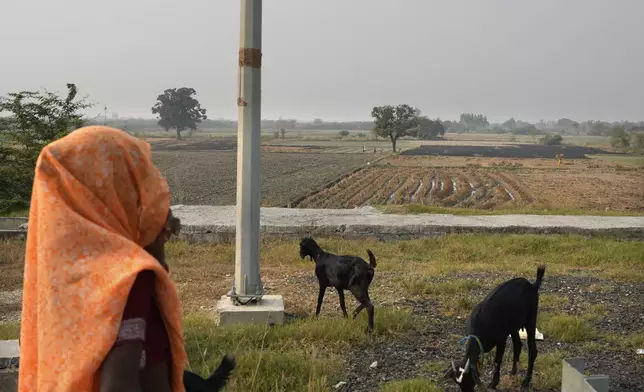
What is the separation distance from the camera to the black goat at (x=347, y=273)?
582 centimetres

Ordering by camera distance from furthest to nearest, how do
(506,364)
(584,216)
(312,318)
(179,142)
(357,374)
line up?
(179,142)
(584,216)
(312,318)
(506,364)
(357,374)

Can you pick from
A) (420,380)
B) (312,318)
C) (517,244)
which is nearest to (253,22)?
(312,318)

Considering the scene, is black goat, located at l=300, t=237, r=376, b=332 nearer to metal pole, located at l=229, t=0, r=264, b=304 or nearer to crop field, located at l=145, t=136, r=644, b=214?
metal pole, located at l=229, t=0, r=264, b=304

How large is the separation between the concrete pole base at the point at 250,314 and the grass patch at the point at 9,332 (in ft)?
5.68

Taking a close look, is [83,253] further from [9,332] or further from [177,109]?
[177,109]

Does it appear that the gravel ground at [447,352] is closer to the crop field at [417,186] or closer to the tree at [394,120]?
the crop field at [417,186]

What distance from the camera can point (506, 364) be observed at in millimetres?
5270

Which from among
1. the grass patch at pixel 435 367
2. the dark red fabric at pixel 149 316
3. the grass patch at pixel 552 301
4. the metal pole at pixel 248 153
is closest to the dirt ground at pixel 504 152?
the grass patch at pixel 552 301

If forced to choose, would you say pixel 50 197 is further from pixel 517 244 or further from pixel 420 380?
pixel 517 244

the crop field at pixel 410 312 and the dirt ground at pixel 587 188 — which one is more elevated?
the crop field at pixel 410 312

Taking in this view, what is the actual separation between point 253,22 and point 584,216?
34.2ft

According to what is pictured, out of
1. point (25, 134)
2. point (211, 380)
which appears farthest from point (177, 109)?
point (211, 380)

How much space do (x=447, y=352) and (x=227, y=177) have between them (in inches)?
1231

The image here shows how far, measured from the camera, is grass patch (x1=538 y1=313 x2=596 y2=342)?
233 inches
